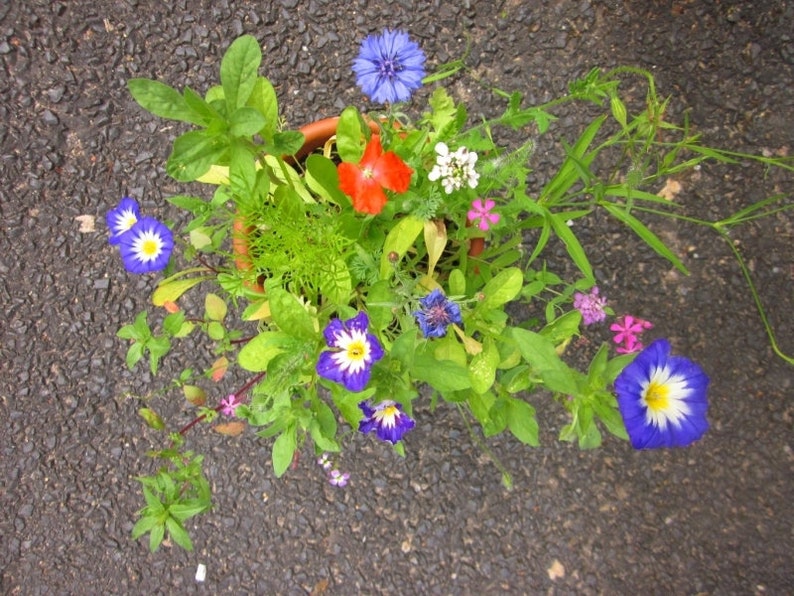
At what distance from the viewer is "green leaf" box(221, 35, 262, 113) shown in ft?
2.20

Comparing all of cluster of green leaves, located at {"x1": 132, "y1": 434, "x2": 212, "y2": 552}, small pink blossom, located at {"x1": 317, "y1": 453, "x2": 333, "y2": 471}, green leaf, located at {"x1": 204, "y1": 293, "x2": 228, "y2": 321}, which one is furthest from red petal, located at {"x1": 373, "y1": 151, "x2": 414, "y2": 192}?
small pink blossom, located at {"x1": 317, "y1": 453, "x2": 333, "y2": 471}

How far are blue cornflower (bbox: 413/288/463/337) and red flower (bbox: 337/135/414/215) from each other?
→ 0.14 m

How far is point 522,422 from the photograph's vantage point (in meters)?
0.85

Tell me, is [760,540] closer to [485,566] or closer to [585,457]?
[585,457]

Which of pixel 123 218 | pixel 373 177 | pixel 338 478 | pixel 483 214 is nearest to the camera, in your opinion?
pixel 373 177

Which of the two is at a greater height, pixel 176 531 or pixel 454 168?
pixel 454 168

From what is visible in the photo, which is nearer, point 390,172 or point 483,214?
point 390,172

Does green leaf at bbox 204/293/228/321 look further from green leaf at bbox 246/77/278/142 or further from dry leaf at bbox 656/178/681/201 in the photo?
dry leaf at bbox 656/178/681/201

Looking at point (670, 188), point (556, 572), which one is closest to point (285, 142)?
point (670, 188)

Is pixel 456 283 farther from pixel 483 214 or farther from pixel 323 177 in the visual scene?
pixel 323 177

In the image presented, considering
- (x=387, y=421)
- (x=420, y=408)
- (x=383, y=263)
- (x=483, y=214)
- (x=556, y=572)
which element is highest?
(x=483, y=214)

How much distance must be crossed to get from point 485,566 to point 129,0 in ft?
4.62

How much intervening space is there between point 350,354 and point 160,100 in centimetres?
34

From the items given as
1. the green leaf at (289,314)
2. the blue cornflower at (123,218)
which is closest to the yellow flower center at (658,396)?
the green leaf at (289,314)
